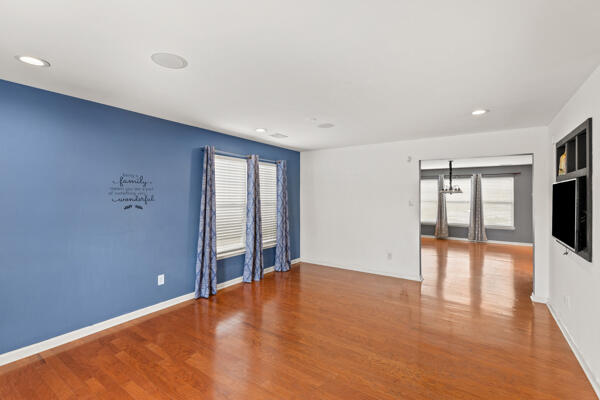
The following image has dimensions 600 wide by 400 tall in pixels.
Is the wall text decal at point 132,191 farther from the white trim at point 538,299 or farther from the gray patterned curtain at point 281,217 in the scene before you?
the white trim at point 538,299

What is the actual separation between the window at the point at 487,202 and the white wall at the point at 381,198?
5.31 metres

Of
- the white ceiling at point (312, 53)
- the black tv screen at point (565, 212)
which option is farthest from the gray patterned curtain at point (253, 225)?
the black tv screen at point (565, 212)

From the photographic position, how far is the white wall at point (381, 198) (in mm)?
3871

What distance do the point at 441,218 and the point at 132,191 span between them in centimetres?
904

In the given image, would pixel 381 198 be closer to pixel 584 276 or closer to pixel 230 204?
pixel 230 204

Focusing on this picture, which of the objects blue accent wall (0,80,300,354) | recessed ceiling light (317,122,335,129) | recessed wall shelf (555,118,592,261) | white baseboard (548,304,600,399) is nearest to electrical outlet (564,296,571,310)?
white baseboard (548,304,600,399)

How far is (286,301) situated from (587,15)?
3.79 metres

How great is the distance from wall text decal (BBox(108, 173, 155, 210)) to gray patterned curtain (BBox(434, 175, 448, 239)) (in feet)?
28.8

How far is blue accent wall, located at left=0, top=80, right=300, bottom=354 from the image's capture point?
2498 millimetres

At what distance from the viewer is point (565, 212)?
2.71 metres

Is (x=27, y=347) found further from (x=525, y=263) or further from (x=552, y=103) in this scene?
(x=525, y=263)

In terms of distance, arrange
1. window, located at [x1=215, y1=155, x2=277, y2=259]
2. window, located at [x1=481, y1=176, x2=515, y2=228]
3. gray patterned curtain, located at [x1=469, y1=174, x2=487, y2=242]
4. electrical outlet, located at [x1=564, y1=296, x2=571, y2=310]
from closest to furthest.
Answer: electrical outlet, located at [x1=564, y1=296, x2=571, y2=310] < window, located at [x1=215, y1=155, x2=277, y2=259] < window, located at [x1=481, y1=176, x2=515, y2=228] < gray patterned curtain, located at [x1=469, y1=174, x2=487, y2=242]

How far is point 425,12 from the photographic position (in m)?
1.50

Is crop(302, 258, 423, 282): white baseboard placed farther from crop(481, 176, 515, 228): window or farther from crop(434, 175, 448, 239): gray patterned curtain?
crop(481, 176, 515, 228): window
